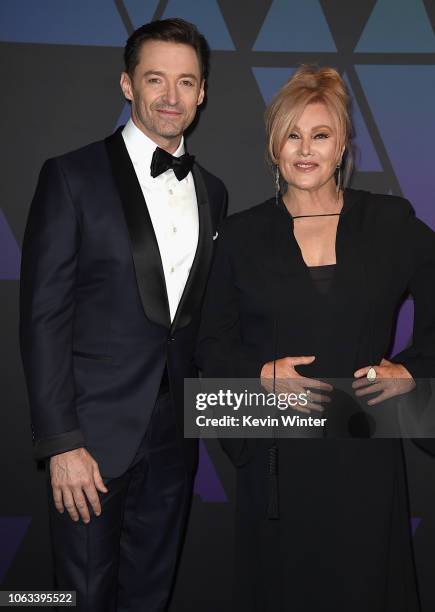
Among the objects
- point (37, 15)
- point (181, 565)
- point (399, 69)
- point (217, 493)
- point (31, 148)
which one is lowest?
point (181, 565)

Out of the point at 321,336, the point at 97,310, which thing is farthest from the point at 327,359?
the point at 97,310

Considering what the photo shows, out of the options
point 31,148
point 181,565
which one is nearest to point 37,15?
point 31,148

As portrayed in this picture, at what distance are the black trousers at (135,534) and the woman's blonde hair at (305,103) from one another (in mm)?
974

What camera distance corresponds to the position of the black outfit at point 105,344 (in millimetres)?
2145

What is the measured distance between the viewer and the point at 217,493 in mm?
3080

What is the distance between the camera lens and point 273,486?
228cm

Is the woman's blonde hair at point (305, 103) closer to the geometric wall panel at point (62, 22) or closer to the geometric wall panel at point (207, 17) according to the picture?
the geometric wall panel at point (207, 17)

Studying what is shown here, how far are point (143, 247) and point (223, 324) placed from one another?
0.40 metres

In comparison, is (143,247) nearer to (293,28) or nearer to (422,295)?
(422,295)

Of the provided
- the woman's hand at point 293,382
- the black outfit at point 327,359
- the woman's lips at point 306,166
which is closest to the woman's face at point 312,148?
the woman's lips at point 306,166

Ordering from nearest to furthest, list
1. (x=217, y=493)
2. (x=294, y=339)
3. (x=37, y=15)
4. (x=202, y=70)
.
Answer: (x=294, y=339), (x=202, y=70), (x=37, y=15), (x=217, y=493)

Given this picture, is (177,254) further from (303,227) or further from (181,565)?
(181,565)

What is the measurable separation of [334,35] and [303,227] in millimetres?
994

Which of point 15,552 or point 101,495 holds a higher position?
point 101,495
